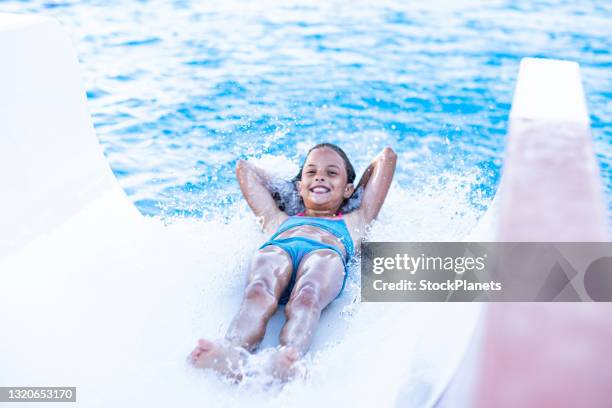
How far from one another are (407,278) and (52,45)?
5.01 feet

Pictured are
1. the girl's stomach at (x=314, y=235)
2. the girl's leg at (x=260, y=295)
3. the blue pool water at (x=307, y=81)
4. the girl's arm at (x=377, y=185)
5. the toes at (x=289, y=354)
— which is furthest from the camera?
the blue pool water at (x=307, y=81)

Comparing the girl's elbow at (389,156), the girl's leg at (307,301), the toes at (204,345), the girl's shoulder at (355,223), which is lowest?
the girl's shoulder at (355,223)

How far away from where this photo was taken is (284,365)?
169 cm

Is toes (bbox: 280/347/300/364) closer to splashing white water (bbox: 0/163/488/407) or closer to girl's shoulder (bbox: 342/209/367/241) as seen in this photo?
splashing white water (bbox: 0/163/488/407)

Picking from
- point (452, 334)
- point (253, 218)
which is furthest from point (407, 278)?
point (253, 218)

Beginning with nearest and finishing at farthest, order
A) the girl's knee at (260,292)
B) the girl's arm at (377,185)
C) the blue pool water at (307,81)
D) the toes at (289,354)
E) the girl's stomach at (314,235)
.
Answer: the toes at (289,354) < the girl's knee at (260,292) < the girl's stomach at (314,235) < the girl's arm at (377,185) < the blue pool water at (307,81)

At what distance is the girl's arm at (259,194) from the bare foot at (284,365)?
92 cm

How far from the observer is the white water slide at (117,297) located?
168cm

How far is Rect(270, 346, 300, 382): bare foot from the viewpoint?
1680 millimetres

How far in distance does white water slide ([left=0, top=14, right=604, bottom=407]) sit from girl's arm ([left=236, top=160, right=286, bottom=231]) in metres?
0.07

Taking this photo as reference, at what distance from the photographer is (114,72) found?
4504 millimetres

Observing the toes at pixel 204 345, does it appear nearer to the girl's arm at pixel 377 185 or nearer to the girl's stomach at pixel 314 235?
the girl's stomach at pixel 314 235

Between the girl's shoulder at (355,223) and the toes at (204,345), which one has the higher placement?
the toes at (204,345)

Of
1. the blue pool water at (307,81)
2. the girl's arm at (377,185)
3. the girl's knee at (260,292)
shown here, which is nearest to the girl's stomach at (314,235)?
the girl's arm at (377,185)
